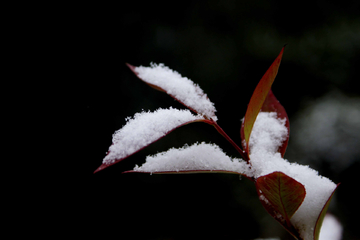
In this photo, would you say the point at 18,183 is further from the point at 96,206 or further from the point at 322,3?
the point at 322,3

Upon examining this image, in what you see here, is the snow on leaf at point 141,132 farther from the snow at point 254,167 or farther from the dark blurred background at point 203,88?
the dark blurred background at point 203,88

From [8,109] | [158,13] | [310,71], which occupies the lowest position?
[8,109]

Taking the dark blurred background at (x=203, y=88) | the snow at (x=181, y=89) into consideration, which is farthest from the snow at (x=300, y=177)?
the dark blurred background at (x=203, y=88)

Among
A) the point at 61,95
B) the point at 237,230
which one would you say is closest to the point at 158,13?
the point at 61,95

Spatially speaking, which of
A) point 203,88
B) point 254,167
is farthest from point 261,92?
point 203,88

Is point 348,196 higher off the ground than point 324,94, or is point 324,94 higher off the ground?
point 324,94

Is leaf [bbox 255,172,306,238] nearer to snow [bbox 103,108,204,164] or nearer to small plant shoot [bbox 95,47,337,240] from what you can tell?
small plant shoot [bbox 95,47,337,240]
